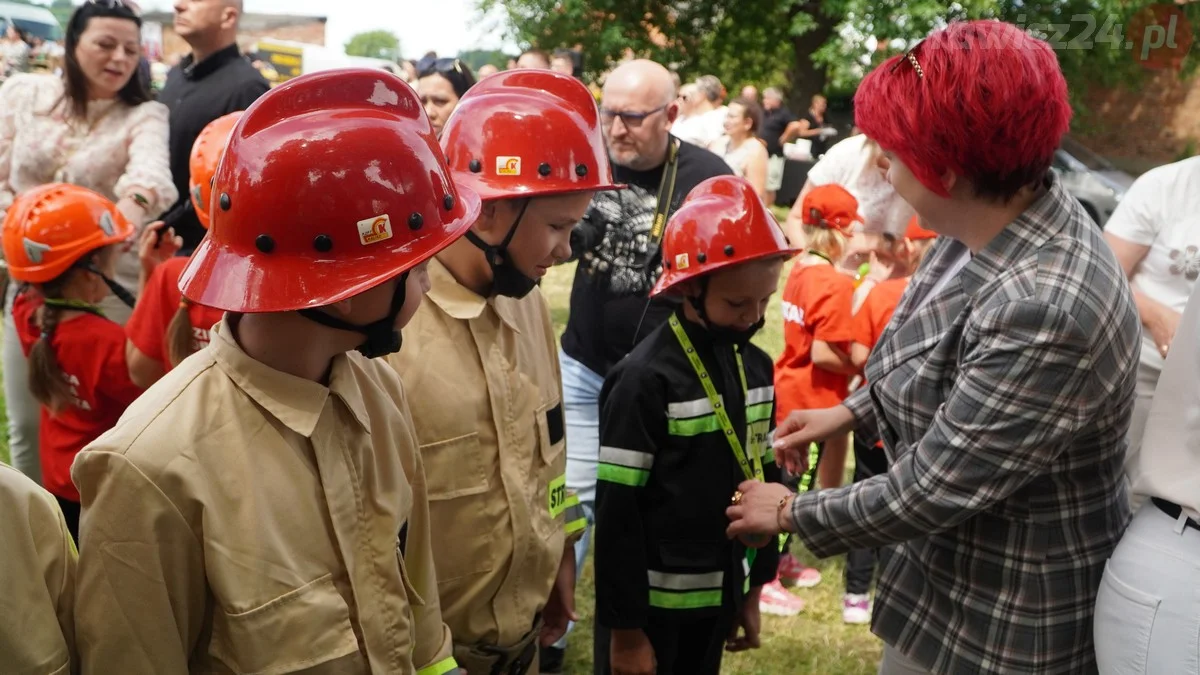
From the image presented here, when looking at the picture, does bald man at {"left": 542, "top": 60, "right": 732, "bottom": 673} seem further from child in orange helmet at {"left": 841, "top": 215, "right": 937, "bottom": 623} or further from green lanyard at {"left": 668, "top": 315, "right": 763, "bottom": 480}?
green lanyard at {"left": 668, "top": 315, "right": 763, "bottom": 480}

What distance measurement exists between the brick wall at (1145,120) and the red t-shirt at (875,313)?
21.2m

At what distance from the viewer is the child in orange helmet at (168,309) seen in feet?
10.6

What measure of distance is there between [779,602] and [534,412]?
→ 2955mm

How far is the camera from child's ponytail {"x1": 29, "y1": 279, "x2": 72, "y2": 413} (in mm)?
3549

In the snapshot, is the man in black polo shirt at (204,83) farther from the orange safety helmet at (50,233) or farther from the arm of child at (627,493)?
the arm of child at (627,493)

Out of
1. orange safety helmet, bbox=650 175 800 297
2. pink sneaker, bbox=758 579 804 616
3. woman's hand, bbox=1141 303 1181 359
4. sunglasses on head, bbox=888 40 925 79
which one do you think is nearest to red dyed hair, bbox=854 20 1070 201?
sunglasses on head, bbox=888 40 925 79

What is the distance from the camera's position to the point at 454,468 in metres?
2.37

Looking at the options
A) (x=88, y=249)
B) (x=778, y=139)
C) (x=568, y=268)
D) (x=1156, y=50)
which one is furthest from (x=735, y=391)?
(x=778, y=139)

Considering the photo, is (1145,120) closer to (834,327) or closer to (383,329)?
(834,327)

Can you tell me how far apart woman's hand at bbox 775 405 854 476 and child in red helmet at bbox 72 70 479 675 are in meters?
1.39

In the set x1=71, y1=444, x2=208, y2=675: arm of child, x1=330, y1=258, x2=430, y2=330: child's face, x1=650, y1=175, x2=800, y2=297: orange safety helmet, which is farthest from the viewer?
x1=650, y1=175, x2=800, y2=297: orange safety helmet

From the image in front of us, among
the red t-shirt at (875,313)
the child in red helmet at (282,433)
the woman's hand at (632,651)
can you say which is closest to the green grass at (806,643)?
the red t-shirt at (875,313)

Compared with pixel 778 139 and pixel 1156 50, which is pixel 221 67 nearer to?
pixel 1156 50

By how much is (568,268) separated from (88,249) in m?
9.96
